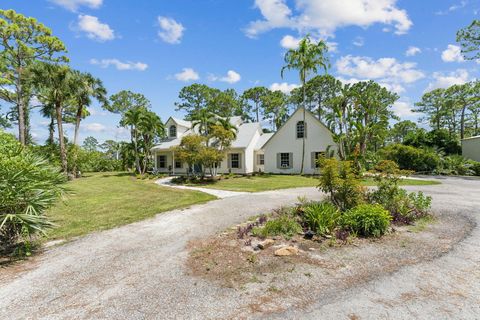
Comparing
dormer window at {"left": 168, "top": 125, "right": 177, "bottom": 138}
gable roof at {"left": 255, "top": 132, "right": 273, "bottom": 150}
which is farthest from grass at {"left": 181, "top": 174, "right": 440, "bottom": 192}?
dormer window at {"left": 168, "top": 125, "right": 177, "bottom": 138}

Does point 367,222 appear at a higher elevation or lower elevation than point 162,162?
lower

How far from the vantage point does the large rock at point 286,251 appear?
491 cm

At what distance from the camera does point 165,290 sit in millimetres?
3768

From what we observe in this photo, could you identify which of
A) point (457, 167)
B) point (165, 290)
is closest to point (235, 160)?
point (457, 167)

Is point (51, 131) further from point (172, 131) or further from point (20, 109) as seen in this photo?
point (172, 131)

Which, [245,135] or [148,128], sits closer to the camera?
[148,128]

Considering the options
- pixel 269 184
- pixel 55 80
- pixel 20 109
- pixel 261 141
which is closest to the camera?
pixel 269 184

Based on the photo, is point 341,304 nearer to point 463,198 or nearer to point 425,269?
point 425,269

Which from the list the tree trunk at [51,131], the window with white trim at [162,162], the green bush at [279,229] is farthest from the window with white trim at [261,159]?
the tree trunk at [51,131]

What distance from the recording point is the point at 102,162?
115 feet

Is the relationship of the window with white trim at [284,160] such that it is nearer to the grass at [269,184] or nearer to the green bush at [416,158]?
the grass at [269,184]

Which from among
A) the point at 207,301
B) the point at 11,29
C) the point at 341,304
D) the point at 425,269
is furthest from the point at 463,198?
the point at 11,29

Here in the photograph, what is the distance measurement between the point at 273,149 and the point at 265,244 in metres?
18.7

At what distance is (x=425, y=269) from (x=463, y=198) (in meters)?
8.69
